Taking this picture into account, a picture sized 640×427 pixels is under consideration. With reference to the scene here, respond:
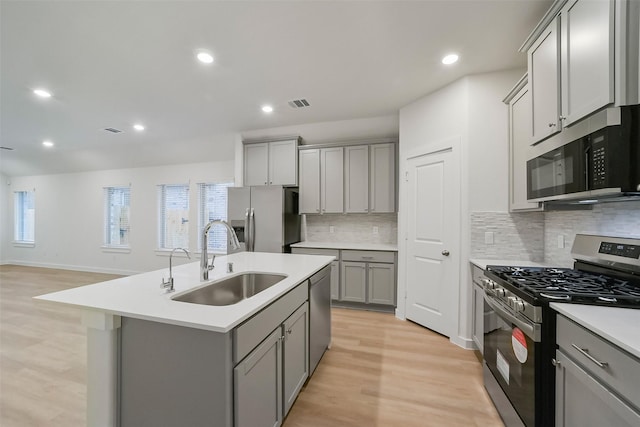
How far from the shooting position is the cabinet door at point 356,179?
397cm

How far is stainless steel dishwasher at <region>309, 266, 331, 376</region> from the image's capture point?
2061mm

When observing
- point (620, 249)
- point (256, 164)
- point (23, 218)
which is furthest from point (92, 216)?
point (620, 249)

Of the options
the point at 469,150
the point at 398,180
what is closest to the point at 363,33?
the point at 469,150

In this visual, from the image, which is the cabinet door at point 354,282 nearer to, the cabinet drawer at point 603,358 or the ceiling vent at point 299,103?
the ceiling vent at point 299,103

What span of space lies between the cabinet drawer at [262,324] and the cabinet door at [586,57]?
1.99 meters

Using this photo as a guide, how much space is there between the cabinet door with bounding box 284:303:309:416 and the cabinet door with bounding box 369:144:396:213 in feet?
7.77

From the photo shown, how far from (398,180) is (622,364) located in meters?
3.08

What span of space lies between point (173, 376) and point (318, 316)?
128 cm

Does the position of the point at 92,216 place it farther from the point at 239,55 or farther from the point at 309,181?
the point at 239,55

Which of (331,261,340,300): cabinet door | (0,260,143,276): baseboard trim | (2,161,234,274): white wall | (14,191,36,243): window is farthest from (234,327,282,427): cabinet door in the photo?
(14,191,36,243): window

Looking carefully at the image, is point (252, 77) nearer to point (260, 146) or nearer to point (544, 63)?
point (260, 146)

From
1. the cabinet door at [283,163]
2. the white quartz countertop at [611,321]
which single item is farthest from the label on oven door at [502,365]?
the cabinet door at [283,163]

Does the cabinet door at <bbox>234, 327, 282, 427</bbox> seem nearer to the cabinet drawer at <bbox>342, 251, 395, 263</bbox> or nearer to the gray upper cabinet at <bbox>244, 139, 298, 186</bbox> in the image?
the cabinet drawer at <bbox>342, 251, 395, 263</bbox>

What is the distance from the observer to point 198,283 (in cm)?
162
